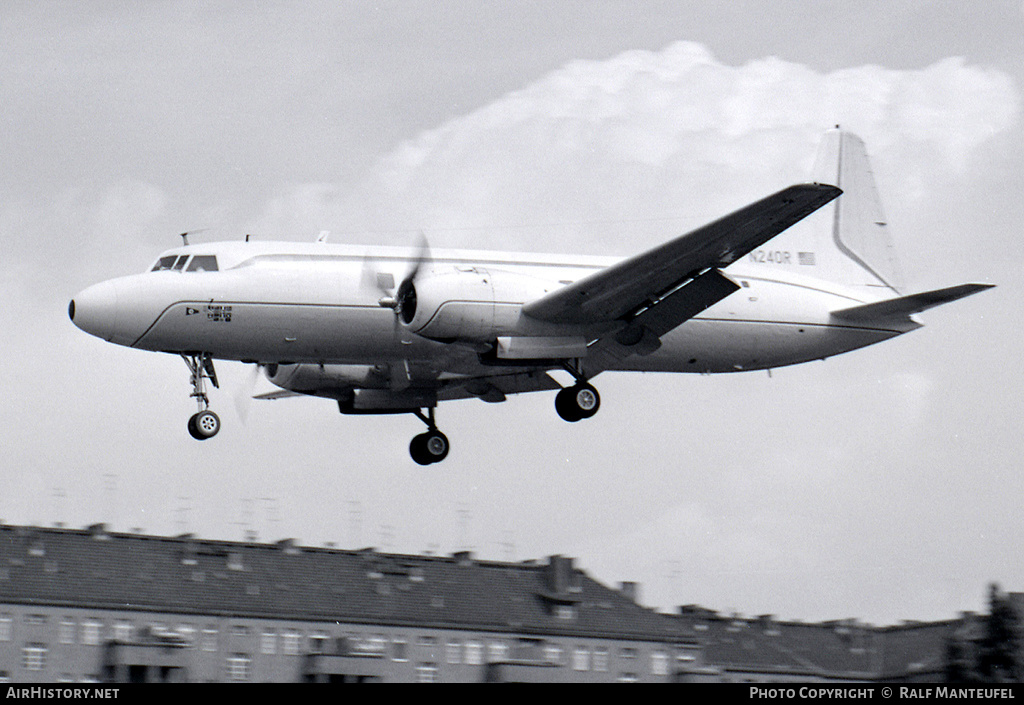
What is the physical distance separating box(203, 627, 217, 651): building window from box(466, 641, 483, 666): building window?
374 inches

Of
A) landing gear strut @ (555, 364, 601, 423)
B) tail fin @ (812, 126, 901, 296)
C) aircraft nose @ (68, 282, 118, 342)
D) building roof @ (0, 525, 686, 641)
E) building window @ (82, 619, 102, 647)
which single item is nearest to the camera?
aircraft nose @ (68, 282, 118, 342)

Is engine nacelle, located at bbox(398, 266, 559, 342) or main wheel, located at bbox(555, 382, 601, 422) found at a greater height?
engine nacelle, located at bbox(398, 266, 559, 342)

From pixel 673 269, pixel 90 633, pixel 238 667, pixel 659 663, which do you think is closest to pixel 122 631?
pixel 90 633

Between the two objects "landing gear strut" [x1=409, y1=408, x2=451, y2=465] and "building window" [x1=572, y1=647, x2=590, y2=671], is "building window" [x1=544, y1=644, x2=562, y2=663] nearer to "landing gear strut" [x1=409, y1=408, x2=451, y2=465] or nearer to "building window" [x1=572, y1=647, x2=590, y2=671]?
"building window" [x1=572, y1=647, x2=590, y2=671]

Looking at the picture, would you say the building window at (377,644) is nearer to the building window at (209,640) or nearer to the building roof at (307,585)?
the building roof at (307,585)

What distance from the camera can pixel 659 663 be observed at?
193 feet

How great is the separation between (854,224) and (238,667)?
28553 mm

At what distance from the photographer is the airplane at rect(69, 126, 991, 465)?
86.4ft

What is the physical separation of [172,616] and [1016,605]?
104ft

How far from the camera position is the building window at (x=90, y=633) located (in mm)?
51875

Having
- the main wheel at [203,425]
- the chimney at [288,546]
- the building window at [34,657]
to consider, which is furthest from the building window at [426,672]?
the main wheel at [203,425]

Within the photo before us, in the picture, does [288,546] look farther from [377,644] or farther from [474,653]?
[474,653]

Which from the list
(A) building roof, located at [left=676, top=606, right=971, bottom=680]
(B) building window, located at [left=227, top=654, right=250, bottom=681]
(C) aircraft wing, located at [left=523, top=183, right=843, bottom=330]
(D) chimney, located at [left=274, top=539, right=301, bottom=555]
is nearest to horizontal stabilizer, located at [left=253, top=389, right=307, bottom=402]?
(C) aircraft wing, located at [left=523, top=183, right=843, bottom=330]
